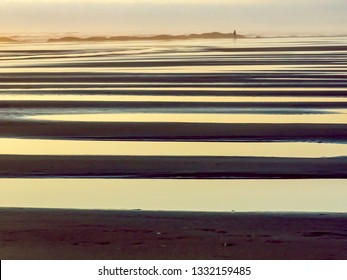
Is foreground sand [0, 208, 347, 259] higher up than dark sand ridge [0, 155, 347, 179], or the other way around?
dark sand ridge [0, 155, 347, 179]

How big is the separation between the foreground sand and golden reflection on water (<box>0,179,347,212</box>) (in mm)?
338

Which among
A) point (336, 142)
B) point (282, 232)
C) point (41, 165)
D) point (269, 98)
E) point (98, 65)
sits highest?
point (98, 65)

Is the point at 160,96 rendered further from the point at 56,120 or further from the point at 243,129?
the point at 243,129

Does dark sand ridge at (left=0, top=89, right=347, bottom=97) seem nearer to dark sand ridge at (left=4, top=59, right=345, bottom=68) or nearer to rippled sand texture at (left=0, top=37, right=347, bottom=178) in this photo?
rippled sand texture at (left=0, top=37, right=347, bottom=178)

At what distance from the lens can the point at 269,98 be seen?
22.5 metres

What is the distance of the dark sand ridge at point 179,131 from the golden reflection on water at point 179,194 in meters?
3.85

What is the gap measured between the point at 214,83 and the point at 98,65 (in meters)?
11.4

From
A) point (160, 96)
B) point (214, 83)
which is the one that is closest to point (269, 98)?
point (160, 96)

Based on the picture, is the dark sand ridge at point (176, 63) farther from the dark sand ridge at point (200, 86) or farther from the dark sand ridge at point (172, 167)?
the dark sand ridge at point (172, 167)

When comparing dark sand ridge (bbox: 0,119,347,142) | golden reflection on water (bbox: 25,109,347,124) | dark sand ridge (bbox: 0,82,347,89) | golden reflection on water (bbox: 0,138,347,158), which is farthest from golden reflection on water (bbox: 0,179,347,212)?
dark sand ridge (bbox: 0,82,347,89)

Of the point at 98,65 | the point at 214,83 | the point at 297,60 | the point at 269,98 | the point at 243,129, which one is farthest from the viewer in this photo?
the point at 297,60

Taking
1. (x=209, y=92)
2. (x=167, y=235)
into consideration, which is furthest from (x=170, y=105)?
(x=167, y=235)

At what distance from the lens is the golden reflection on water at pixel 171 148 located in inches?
549

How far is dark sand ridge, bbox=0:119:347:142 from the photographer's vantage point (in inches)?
616
